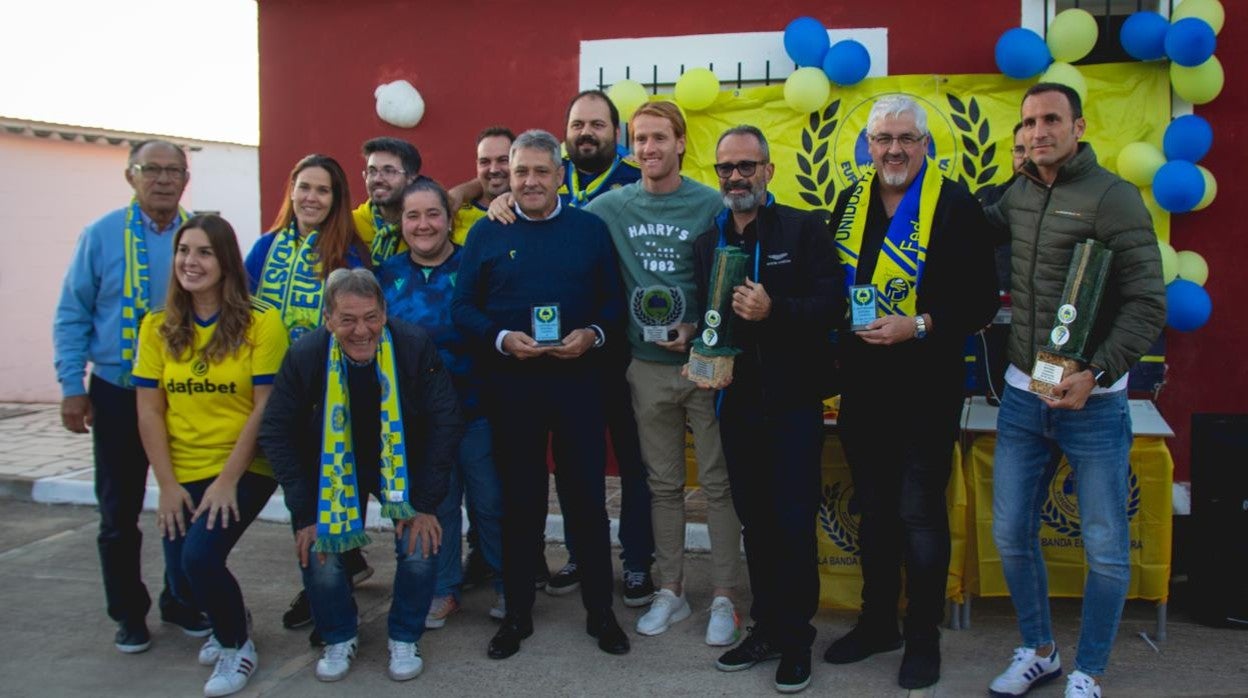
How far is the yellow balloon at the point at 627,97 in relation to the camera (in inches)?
257

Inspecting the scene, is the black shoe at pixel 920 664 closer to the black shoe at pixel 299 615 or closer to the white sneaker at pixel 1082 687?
the white sneaker at pixel 1082 687

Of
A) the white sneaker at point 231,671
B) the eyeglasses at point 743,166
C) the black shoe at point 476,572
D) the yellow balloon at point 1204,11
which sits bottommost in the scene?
the white sneaker at point 231,671

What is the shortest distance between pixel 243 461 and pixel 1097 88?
5.00 metres

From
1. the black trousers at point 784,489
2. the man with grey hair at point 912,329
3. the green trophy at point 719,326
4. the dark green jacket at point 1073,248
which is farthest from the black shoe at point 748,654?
the dark green jacket at point 1073,248

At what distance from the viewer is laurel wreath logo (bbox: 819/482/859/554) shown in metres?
4.53

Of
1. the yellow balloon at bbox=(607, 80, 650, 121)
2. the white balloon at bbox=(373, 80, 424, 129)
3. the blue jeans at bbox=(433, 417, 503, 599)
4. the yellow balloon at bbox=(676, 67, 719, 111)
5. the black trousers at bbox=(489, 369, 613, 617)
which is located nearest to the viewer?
the black trousers at bbox=(489, 369, 613, 617)

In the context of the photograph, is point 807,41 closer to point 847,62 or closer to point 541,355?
point 847,62

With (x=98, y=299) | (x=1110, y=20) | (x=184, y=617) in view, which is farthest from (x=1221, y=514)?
(x=98, y=299)

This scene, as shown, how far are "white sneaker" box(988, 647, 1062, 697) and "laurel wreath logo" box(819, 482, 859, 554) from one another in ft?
2.79

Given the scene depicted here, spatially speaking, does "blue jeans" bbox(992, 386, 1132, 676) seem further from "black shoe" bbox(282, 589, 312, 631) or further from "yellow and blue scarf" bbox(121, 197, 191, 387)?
"yellow and blue scarf" bbox(121, 197, 191, 387)

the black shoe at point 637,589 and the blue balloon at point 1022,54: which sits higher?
the blue balloon at point 1022,54

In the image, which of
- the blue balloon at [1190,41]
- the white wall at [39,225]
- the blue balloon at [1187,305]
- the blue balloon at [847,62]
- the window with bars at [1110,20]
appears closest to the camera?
the blue balloon at [1190,41]

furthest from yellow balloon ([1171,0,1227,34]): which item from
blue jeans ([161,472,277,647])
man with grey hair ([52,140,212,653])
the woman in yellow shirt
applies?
blue jeans ([161,472,277,647])

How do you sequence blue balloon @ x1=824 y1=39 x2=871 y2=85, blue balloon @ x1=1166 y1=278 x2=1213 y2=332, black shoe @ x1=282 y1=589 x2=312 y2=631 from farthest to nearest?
blue balloon @ x1=824 y1=39 x2=871 y2=85 → blue balloon @ x1=1166 y1=278 x2=1213 y2=332 → black shoe @ x1=282 y1=589 x2=312 y2=631
